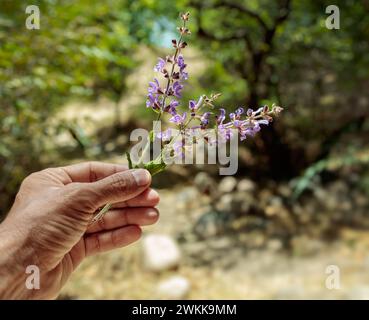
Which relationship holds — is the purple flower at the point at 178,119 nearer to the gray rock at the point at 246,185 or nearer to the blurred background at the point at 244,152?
the blurred background at the point at 244,152

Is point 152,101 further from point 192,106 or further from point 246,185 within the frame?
point 246,185

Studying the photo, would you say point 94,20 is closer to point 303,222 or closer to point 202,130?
point 303,222

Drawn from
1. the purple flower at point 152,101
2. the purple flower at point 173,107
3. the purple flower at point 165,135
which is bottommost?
the purple flower at point 165,135

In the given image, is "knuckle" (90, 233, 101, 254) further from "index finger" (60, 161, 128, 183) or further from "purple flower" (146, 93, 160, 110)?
"purple flower" (146, 93, 160, 110)

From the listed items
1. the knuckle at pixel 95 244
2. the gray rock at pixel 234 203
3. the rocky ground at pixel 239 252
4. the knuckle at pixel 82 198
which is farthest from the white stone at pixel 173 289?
the knuckle at pixel 82 198

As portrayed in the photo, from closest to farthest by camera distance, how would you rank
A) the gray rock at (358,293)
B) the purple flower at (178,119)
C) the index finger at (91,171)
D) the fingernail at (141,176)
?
the purple flower at (178,119)
the fingernail at (141,176)
the index finger at (91,171)
the gray rock at (358,293)

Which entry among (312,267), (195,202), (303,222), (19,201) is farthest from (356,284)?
(19,201)
